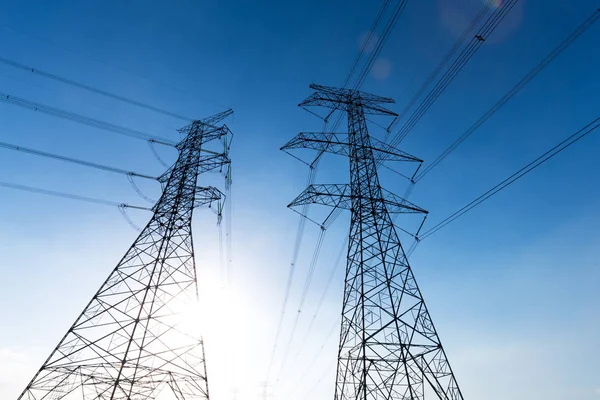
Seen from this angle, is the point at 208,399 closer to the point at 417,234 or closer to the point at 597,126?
the point at 417,234

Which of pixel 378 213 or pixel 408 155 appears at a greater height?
pixel 408 155

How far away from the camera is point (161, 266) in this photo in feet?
51.9

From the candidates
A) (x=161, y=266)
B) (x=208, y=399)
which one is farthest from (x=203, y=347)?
(x=161, y=266)

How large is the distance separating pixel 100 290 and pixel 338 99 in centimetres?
1805

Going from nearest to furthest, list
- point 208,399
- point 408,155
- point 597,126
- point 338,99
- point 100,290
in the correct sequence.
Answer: point 597,126, point 208,399, point 100,290, point 408,155, point 338,99

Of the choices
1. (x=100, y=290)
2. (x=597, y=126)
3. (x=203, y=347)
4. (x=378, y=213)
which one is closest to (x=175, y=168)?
(x=100, y=290)

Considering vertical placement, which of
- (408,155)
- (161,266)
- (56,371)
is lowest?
(56,371)

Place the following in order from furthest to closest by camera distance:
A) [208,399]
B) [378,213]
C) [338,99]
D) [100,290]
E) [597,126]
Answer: [338,99] → [378,213] → [100,290] → [208,399] → [597,126]

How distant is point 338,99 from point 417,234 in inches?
422

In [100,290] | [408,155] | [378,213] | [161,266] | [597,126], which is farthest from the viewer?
[408,155]

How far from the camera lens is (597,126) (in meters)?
8.12

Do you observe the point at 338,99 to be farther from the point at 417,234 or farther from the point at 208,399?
the point at 208,399

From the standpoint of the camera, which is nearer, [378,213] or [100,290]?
[100,290]

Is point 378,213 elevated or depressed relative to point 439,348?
elevated
